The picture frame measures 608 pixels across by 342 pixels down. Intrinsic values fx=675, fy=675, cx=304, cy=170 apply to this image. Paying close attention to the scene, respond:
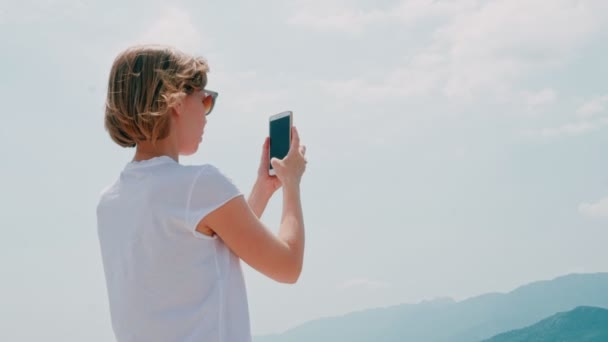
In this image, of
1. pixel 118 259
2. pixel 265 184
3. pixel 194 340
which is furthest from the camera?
pixel 265 184

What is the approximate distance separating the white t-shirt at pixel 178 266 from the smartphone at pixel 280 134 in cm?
73

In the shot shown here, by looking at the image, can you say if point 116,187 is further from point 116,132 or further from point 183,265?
point 183,265

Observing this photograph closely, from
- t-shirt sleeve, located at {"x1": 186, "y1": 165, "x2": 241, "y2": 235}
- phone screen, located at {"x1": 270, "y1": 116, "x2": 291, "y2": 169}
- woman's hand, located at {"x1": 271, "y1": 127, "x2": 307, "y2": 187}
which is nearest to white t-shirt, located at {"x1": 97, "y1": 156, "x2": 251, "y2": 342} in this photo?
t-shirt sleeve, located at {"x1": 186, "y1": 165, "x2": 241, "y2": 235}

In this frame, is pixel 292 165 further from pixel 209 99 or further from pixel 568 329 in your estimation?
pixel 568 329

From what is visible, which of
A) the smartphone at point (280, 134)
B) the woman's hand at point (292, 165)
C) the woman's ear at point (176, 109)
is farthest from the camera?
the smartphone at point (280, 134)

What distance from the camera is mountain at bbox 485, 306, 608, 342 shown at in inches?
5763

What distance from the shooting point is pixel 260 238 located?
2.33 meters

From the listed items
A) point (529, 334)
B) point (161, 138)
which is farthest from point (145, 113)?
point (529, 334)

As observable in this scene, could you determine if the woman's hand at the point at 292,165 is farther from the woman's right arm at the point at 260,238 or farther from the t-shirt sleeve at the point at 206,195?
the t-shirt sleeve at the point at 206,195

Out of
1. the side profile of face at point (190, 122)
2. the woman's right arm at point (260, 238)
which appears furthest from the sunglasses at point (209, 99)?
the woman's right arm at point (260, 238)

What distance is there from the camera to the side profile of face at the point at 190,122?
2510mm

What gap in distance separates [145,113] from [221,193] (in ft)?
1.35

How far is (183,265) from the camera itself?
234 centimetres

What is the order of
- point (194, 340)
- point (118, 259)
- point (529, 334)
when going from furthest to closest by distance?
point (529, 334) → point (118, 259) → point (194, 340)
